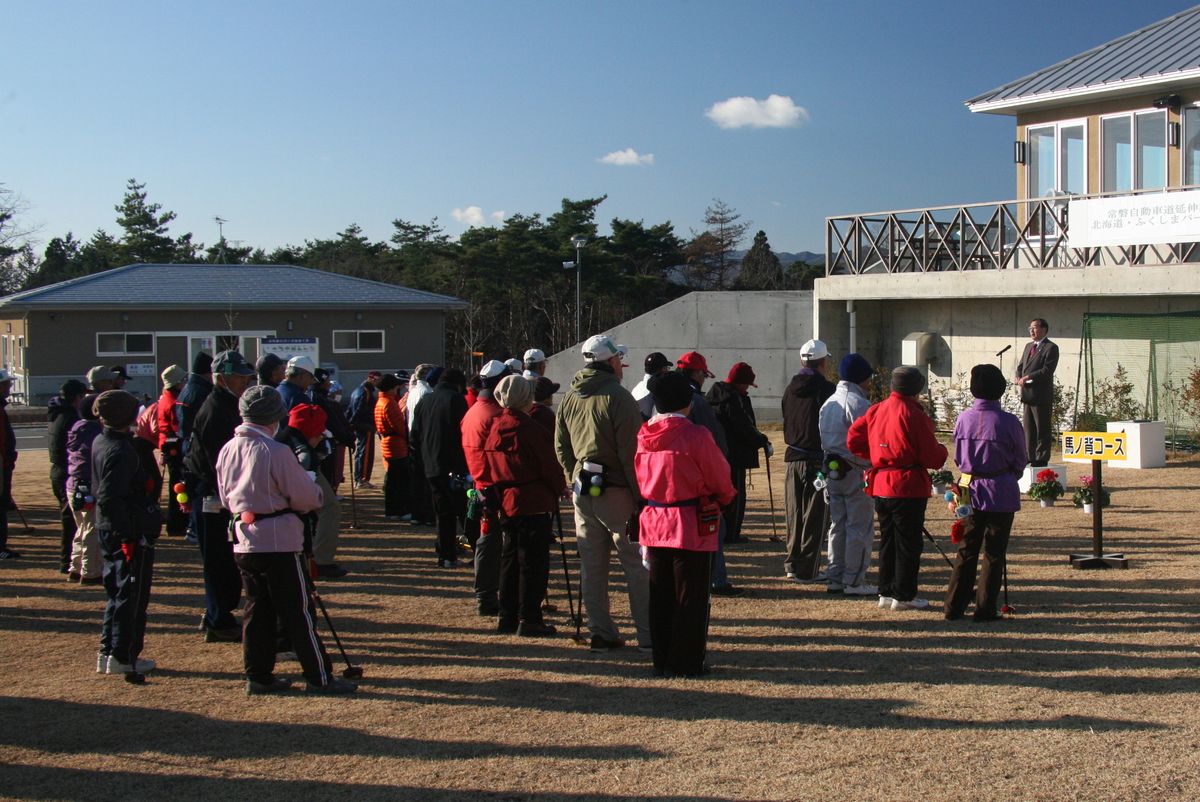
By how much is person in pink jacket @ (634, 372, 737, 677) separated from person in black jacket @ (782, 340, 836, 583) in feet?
8.88

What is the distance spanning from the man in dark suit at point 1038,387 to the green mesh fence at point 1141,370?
4.05 metres

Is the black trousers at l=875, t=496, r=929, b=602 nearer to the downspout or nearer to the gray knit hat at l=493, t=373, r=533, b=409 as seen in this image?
the gray knit hat at l=493, t=373, r=533, b=409

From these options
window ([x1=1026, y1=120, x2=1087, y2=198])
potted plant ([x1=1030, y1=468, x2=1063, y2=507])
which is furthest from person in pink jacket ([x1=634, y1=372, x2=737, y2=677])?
window ([x1=1026, y1=120, x2=1087, y2=198])

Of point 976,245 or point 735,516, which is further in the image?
point 976,245

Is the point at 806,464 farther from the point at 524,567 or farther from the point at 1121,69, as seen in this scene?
the point at 1121,69

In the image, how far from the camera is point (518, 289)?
1877 inches

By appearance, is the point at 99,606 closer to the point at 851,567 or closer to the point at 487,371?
the point at 487,371

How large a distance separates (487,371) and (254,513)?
362cm

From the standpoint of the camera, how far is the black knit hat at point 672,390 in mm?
6086

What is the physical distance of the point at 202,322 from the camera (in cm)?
3747

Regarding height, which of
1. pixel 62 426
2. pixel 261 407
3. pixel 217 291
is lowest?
pixel 62 426

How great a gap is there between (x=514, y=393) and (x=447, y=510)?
2821mm

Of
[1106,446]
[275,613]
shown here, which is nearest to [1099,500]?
[1106,446]

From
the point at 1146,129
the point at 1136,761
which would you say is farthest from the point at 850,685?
the point at 1146,129
